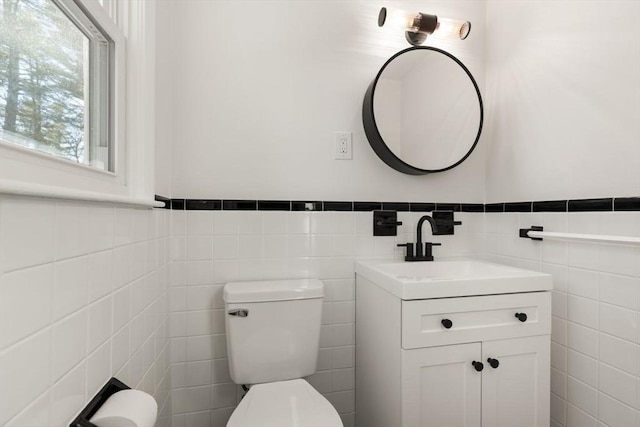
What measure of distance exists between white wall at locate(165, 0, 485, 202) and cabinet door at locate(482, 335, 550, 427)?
75cm

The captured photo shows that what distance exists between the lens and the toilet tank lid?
3.96 feet

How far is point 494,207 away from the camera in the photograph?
1.60m

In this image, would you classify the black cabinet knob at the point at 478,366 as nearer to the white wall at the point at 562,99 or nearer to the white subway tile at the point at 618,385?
the white subway tile at the point at 618,385

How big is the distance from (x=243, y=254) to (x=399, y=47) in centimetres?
127

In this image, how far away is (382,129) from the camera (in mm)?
1465

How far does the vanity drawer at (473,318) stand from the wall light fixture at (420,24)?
123 centimetres

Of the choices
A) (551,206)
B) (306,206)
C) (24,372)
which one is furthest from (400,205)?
(24,372)

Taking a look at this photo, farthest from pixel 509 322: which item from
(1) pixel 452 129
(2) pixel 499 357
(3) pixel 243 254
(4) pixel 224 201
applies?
(4) pixel 224 201

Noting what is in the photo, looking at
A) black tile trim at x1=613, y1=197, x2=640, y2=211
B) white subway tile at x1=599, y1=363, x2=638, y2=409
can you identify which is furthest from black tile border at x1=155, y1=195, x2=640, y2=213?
white subway tile at x1=599, y1=363, x2=638, y2=409

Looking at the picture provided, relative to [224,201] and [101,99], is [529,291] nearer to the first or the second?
[224,201]

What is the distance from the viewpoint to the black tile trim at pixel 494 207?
61.2 inches

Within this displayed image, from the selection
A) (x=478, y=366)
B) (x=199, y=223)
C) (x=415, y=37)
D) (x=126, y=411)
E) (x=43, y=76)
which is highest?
(x=415, y=37)

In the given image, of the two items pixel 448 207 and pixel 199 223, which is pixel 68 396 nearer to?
pixel 199 223

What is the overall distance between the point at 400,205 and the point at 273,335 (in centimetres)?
85
